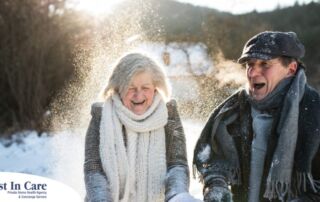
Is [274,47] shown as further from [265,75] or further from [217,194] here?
[217,194]

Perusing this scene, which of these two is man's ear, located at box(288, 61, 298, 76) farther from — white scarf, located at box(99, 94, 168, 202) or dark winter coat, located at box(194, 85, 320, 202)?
white scarf, located at box(99, 94, 168, 202)

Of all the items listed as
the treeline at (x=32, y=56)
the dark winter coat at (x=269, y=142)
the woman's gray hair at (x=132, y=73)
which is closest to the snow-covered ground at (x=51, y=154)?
the treeline at (x=32, y=56)

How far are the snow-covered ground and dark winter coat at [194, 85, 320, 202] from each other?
2293 mm

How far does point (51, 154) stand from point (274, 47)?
4814mm

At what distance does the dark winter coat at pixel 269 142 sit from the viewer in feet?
9.67

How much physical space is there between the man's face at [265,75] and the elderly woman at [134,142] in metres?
0.50

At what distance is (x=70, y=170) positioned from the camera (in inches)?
255

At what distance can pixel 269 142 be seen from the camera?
3115 mm

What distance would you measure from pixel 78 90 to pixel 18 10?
1499mm

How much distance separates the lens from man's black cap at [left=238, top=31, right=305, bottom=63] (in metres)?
3.05

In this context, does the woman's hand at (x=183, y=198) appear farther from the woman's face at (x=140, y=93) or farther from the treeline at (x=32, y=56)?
the treeline at (x=32, y=56)

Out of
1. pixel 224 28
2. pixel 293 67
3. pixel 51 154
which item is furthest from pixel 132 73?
pixel 224 28

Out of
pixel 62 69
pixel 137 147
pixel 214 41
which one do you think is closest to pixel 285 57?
pixel 137 147

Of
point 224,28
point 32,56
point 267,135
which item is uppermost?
point 224,28
